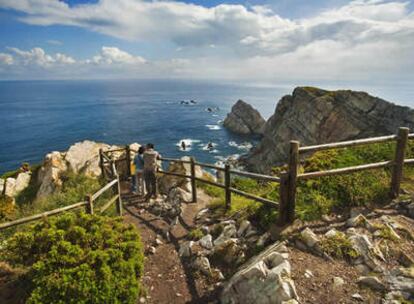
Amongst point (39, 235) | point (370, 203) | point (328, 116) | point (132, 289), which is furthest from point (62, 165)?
point (328, 116)

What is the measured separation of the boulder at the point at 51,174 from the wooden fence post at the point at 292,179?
14.1 m

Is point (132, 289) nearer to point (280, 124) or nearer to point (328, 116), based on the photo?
point (328, 116)

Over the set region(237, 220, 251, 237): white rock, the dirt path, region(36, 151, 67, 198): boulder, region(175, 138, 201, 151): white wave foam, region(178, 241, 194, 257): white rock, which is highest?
region(237, 220, 251, 237): white rock

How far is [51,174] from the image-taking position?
54.2ft

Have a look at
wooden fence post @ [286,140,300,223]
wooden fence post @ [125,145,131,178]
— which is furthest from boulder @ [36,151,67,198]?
wooden fence post @ [286,140,300,223]

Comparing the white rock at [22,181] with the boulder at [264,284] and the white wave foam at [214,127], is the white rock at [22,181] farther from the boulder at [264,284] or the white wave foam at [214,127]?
the white wave foam at [214,127]

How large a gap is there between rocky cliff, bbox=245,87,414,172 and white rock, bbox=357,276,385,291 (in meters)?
42.7

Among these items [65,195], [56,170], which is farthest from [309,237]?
[56,170]

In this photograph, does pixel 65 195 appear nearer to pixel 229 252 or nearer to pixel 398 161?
pixel 229 252

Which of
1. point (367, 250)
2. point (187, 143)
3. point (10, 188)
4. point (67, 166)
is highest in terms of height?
point (367, 250)

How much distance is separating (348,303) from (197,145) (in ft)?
192

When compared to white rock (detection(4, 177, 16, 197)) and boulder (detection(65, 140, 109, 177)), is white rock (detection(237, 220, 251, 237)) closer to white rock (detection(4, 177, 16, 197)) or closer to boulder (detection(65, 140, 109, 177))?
boulder (detection(65, 140, 109, 177))

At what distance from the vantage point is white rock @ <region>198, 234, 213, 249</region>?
708 centimetres

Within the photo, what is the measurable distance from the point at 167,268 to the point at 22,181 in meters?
17.1
